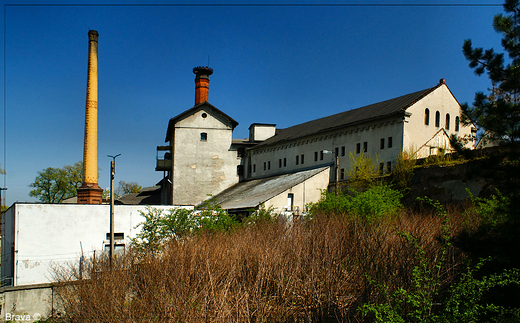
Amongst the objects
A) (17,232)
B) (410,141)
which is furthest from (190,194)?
(410,141)

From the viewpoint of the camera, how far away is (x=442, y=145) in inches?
1057

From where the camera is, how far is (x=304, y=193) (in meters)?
28.0

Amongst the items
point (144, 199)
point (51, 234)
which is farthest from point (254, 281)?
point (144, 199)

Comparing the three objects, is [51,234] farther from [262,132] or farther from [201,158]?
[262,132]

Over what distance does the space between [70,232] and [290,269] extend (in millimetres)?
17320

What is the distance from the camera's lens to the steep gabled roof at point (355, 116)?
2647 cm

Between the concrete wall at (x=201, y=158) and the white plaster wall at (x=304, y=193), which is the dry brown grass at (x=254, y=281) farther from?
the concrete wall at (x=201, y=158)

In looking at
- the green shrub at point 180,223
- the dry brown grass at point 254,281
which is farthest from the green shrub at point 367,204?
the dry brown grass at point 254,281

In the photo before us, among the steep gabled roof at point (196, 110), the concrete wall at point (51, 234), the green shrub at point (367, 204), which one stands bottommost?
the concrete wall at point (51, 234)

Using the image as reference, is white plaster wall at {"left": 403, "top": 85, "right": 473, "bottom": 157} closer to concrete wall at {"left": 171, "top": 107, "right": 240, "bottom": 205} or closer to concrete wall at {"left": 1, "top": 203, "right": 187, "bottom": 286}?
concrete wall at {"left": 1, "top": 203, "right": 187, "bottom": 286}

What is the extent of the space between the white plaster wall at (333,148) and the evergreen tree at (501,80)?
1348 cm

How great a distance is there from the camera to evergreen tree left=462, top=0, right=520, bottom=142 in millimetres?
11312

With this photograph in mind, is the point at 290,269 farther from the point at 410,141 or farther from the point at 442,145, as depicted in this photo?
the point at 442,145

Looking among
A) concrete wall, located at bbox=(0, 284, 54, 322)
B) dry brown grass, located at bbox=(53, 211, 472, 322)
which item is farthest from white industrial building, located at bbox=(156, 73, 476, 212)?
concrete wall, located at bbox=(0, 284, 54, 322)
